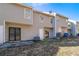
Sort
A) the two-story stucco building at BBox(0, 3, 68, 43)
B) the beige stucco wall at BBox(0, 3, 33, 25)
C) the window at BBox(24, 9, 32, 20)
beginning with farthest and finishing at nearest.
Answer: the window at BBox(24, 9, 32, 20) < the two-story stucco building at BBox(0, 3, 68, 43) < the beige stucco wall at BBox(0, 3, 33, 25)

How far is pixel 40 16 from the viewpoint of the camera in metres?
15.9

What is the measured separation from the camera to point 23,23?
13.8 meters

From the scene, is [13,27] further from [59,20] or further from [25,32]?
[59,20]

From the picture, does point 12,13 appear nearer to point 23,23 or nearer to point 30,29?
point 23,23

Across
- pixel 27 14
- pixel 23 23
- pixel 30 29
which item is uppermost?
pixel 27 14

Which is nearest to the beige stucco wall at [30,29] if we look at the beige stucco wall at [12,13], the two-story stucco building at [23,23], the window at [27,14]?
the two-story stucco building at [23,23]

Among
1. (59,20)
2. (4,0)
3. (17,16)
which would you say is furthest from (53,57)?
(59,20)

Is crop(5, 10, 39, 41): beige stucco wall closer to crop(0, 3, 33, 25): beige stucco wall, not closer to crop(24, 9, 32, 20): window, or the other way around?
crop(0, 3, 33, 25): beige stucco wall

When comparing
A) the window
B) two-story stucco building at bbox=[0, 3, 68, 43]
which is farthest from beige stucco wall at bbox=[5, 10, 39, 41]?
the window

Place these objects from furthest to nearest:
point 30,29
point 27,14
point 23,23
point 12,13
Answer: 1. point 30,29
2. point 27,14
3. point 23,23
4. point 12,13

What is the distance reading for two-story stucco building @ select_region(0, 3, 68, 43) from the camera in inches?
460

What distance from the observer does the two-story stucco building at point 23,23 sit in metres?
11.7

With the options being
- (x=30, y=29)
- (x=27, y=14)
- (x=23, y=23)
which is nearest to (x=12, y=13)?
(x=23, y=23)

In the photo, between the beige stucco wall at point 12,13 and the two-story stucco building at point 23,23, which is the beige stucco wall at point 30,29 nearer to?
the two-story stucco building at point 23,23
